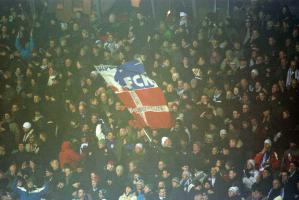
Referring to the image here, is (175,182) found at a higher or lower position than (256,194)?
higher

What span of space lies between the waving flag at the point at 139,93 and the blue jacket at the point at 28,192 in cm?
147

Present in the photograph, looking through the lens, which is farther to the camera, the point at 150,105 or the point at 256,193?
the point at 150,105

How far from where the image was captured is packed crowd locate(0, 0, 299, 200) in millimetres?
7691

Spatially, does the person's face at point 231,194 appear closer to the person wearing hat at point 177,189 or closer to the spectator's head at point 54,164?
the person wearing hat at point 177,189

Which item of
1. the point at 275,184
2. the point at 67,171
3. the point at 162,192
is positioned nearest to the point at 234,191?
the point at 275,184

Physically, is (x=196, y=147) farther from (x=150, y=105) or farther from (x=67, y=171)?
(x=67, y=171)

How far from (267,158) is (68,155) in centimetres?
254

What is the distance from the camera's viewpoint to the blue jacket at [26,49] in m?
7.94

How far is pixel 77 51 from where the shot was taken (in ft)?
26.0

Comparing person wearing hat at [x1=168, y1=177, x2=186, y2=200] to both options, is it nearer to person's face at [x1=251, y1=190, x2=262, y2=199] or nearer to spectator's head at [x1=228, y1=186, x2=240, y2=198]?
spectator's head at [x1=228, y1=186, x2=240, y2=198]

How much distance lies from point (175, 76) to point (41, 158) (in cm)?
203

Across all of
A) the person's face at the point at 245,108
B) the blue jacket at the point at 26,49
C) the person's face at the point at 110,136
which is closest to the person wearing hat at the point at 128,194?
the person's face at the point at 110,136

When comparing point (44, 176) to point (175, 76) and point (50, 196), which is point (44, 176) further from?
point (175, 76)

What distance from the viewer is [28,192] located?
26.2 ft
